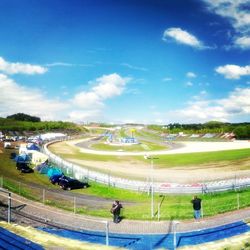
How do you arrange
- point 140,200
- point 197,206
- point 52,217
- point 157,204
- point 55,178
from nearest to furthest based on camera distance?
point 197,206
point 52,217
point 157,204
point 140,200
point 55,178

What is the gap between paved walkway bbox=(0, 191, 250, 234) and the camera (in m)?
25.1

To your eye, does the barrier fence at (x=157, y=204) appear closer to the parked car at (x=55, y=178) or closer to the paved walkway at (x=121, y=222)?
the paved walkway at (x=121, y=222)

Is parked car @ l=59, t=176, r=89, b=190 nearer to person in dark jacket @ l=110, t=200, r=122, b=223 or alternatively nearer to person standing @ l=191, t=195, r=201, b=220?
person in dark jacket @ l=110, t=200, r=122, b=223

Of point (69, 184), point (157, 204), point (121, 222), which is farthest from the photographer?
point (69, 184)

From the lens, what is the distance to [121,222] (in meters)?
26.7

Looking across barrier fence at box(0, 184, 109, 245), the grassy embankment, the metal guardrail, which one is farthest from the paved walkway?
the metal guardrail

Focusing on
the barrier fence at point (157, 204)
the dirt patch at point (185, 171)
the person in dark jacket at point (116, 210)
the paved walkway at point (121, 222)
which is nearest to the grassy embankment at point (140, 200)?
the barrier fence at point (157, 204)

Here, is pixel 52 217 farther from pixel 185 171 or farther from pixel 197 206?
pixel 185 171

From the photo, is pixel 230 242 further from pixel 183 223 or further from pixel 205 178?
pixel 205 178

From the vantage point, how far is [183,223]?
2630 cm

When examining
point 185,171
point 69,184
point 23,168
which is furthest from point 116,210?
point 185,171

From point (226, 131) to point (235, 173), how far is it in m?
144

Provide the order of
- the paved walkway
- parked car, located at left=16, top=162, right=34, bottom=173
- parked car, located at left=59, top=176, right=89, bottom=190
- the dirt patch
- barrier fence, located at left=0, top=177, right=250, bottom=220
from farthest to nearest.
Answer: parked car, located at left=16, top=162, right=34, bottom=173 → the dirt patch → parked car, located at left=59, top=176, right=89, bottom=190 → barrier fence, located at left=0, top=177, right=250, bottom=220 → the paved walkway

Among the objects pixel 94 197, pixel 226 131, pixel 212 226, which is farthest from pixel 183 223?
pixel 226 131
